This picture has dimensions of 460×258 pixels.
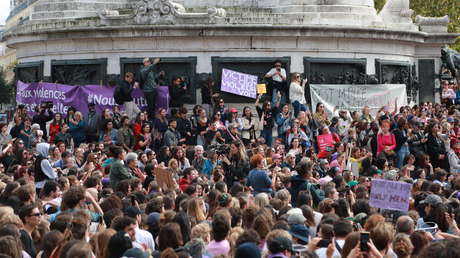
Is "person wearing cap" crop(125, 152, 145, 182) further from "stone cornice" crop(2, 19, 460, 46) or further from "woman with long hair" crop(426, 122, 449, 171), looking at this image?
"stone cornice" crop(2, 19, 460, 46)

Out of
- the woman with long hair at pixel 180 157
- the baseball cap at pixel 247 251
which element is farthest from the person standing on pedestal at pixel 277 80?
the baseball cap at pixel 247 251

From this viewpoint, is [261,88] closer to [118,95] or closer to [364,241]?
[118,95]

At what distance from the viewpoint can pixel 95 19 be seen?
2794 cm

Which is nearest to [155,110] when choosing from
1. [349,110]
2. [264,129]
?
[264,129]

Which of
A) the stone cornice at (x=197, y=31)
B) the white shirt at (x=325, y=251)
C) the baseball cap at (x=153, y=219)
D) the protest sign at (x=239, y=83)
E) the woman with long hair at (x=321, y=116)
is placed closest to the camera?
the white shirt at (x=325, y=251)

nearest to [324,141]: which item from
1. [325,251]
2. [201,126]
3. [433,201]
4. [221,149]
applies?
[201,126]

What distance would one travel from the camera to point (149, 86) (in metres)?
25.2

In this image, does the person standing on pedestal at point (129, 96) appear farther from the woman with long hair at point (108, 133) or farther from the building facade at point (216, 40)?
the building facade at point (216, 40)

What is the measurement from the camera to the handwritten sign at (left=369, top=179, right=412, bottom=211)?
39.9ft

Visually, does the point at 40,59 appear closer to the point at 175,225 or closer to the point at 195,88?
the point at 195,88

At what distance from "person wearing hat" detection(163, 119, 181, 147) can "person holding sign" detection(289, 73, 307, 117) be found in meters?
3.34

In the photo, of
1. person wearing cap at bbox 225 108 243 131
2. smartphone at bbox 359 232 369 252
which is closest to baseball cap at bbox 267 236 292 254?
smartphone at bbox 359 232 369 252

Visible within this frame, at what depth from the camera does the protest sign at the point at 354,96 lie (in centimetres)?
2673

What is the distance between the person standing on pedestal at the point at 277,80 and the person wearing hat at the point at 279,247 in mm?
16682
